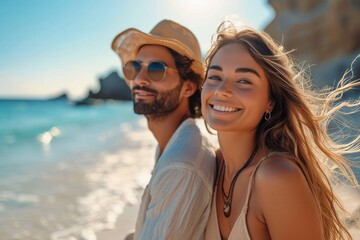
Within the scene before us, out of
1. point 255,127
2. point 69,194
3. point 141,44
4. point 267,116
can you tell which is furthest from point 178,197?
point 69,194

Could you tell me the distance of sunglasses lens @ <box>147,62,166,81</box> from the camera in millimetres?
3305

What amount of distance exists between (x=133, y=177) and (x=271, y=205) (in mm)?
6932

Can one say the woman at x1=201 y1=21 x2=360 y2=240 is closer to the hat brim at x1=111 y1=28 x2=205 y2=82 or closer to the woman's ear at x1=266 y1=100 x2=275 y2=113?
the woman's ear at x1=266 y1=100 x2=275 y2=113

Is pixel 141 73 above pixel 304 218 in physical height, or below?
above

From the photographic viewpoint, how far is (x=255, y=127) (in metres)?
2.37

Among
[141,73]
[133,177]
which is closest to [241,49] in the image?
[141,73]

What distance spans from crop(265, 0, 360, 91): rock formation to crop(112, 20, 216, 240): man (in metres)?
18.4

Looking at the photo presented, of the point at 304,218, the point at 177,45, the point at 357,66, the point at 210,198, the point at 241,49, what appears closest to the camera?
the point at 304,218

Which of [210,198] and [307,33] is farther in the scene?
[307,33]

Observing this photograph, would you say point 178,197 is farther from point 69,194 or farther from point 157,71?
point 69,194

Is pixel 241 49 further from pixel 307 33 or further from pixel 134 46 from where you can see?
pixel 307 33

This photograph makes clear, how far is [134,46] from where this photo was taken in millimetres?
3594

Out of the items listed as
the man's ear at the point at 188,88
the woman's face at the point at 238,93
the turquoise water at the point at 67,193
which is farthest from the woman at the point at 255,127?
the turquoise water at the point at 67,193

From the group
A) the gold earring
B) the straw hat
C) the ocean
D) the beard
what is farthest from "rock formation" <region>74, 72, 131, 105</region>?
the gold earring
